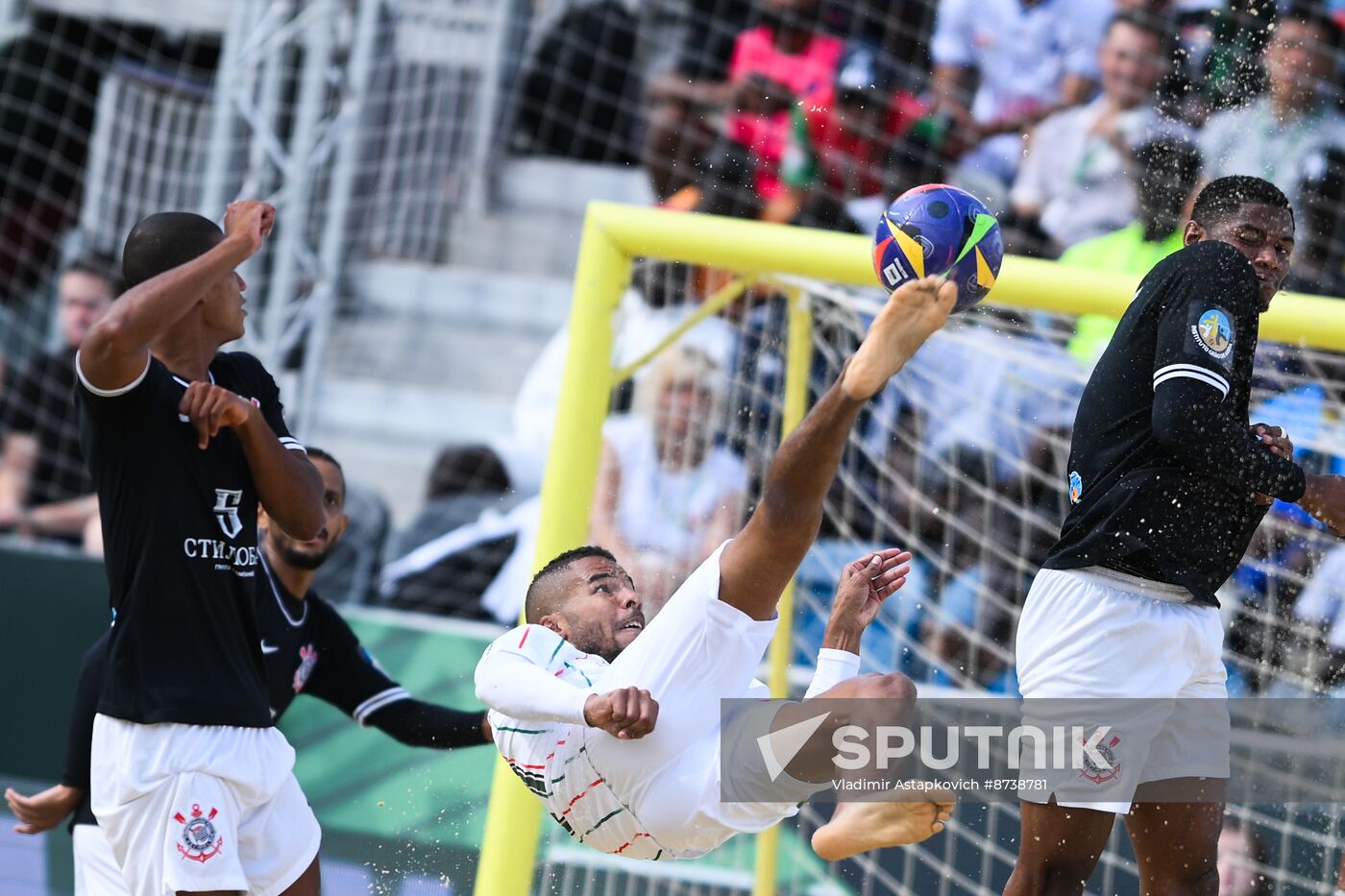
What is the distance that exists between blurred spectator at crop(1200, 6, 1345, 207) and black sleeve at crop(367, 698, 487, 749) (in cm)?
371

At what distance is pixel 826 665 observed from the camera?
12.0 ft

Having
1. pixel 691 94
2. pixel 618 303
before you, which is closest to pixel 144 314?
pixel 618 303

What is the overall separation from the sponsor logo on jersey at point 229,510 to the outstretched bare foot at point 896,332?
4.56 ft

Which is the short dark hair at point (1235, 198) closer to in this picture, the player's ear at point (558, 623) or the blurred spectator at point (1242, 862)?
the player's ear at point (558, 623)

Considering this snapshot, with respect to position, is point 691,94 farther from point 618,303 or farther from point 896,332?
point 896,332

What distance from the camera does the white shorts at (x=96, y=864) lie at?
3.96 metres

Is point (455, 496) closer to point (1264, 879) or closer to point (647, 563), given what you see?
point (647, 563)

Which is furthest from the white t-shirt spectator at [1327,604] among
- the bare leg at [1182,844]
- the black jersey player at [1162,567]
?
the bare leg at [1182,844]

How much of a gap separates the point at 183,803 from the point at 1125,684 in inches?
79.9

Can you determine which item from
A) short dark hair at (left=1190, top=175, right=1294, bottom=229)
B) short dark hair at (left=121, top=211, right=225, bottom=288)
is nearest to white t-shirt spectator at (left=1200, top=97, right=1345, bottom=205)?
short dark hair at (left=1190, top=175, right=1294, bottom=229)

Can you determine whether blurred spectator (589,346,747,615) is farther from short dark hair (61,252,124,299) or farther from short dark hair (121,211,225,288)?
short dark hair (121,211,225,288)

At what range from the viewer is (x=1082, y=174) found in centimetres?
803

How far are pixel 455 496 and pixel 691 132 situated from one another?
2.44m

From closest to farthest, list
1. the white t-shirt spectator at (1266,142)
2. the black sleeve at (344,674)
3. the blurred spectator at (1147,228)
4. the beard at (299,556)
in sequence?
the beard at (299,556)
the black sleeve at (344,674)
the blurred spectator at (1147,228)
the white t-shirt spectator at (1266,142)
